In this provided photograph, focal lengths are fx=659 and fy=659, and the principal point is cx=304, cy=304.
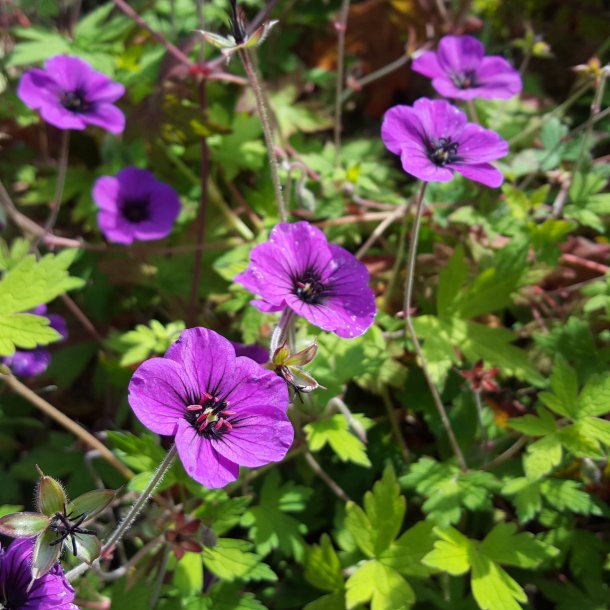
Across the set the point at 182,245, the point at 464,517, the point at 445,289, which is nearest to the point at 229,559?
the point at 464,517

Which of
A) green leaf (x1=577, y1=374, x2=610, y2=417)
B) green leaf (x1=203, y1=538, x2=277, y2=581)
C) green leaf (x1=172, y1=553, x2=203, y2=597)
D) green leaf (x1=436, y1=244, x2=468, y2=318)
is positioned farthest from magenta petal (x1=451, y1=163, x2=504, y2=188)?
green leaf (x1=172, y1=553, x2=203, y2=597)

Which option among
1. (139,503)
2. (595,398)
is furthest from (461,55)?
(139,503)

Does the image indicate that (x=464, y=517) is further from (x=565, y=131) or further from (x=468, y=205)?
(x=565, y=131)

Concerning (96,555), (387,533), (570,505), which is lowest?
(387,533)

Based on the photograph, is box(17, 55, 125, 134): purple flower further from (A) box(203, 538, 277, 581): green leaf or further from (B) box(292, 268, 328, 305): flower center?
(A) box(203, 538, 277, 581): green leaf

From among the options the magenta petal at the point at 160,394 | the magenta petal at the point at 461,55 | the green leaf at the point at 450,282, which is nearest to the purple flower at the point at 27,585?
the magenta petal at the point at 160,394
